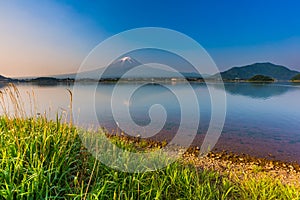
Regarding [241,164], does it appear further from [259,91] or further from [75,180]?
[259,91]

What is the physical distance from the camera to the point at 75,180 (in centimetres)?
322

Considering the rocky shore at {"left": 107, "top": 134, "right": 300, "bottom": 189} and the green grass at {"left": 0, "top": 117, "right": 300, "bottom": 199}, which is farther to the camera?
the rocky shore at {"left": 107, "top": 134, "right": 300, "bottom": 189}

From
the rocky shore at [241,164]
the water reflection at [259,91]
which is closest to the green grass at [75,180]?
the rocky shore at [241,164]

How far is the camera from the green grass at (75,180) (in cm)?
316

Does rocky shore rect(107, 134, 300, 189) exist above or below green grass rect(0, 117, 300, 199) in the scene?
below

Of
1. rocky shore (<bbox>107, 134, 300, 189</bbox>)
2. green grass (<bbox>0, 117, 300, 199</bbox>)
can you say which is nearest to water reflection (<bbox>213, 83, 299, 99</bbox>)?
rocky shore (<bbox>107, 134, 300, 189</bbox>)

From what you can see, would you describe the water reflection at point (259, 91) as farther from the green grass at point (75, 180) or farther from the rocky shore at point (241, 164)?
the green grass at point (75, 180)

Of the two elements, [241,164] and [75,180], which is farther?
[241,164]

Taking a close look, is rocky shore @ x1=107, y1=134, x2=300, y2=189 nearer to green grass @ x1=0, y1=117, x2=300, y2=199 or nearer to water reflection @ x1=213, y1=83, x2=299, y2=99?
green grass @ x1=0, y1=117, x2=300, y2=199

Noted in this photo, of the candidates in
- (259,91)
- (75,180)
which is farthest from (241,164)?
(259,91)

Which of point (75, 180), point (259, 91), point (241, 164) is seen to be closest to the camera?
point (75, 180)

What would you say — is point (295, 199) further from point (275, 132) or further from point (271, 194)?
point (275, 132)

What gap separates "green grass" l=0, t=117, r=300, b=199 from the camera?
10.4ft

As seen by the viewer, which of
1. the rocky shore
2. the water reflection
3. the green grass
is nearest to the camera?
the green grass
